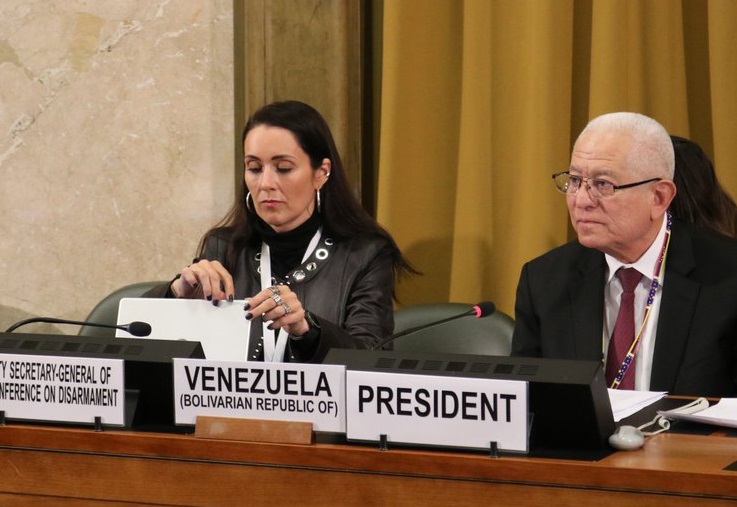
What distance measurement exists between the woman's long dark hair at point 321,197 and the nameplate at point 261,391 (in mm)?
1343

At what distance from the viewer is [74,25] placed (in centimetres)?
427

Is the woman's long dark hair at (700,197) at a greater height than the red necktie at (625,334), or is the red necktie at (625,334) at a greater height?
the woman's long dark hair at (700,197)

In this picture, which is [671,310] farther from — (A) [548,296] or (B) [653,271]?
(A) [548,296]

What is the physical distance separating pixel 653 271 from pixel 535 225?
3.48ft

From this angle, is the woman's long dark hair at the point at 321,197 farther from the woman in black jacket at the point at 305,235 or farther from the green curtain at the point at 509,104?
the green curtain at the point at 509,104

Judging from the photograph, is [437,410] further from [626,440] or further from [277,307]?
[277,307]

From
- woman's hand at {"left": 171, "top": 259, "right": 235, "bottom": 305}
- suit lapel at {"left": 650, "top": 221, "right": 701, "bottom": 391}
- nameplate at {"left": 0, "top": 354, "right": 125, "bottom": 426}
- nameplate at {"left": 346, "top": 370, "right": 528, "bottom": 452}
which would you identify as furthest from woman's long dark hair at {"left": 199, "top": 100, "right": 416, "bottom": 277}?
nameplate at {"left": 346, "top": 370, "right": 528, "bottom": 452}

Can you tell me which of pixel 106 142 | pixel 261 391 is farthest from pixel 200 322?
pixel 106 142

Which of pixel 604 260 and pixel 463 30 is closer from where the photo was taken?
pixel 604 260

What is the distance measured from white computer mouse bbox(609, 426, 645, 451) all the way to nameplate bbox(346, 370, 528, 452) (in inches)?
5.7

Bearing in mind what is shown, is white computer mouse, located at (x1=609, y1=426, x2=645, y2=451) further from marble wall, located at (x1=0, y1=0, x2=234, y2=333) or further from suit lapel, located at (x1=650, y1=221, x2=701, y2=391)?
marble wall, located at (x1=0, y1=0, x2=234, y2=333)

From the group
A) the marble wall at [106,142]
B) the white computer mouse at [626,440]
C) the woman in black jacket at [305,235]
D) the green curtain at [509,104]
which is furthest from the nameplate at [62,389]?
the marble wall at [106,142]

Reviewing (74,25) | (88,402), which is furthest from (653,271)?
(74,25)

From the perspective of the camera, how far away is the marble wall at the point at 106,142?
4.22 meters
